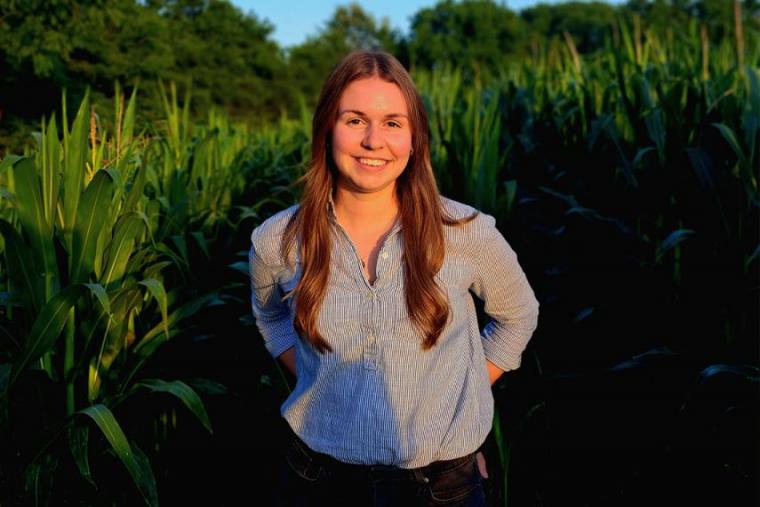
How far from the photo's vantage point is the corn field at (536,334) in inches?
91.0

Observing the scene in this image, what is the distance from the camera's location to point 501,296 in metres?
1.82

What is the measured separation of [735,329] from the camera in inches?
109

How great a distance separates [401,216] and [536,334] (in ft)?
4.83

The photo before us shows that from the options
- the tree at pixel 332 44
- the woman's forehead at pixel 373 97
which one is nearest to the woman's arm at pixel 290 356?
the woman's forehead at pixel 373 97

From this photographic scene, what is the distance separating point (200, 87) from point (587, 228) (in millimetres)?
25633

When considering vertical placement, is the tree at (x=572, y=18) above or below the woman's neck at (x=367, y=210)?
above

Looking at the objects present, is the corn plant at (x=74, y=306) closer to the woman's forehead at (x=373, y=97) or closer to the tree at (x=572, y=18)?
the woman's forehead at (x=373, y=97)

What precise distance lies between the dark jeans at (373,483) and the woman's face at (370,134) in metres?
0.60

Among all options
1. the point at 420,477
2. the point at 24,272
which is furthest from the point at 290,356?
the point at 24,272

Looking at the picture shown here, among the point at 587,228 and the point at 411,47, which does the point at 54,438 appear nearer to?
the point at 587,228

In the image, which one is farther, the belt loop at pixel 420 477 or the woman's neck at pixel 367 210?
the woman's neck at pixel 367 210

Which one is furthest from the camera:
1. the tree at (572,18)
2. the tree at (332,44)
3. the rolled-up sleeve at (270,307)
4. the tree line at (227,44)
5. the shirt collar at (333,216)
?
→ the tree at (572,18)

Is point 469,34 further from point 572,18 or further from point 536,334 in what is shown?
point 536,334

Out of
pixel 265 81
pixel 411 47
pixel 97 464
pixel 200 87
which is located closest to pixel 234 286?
pixel 97 464
